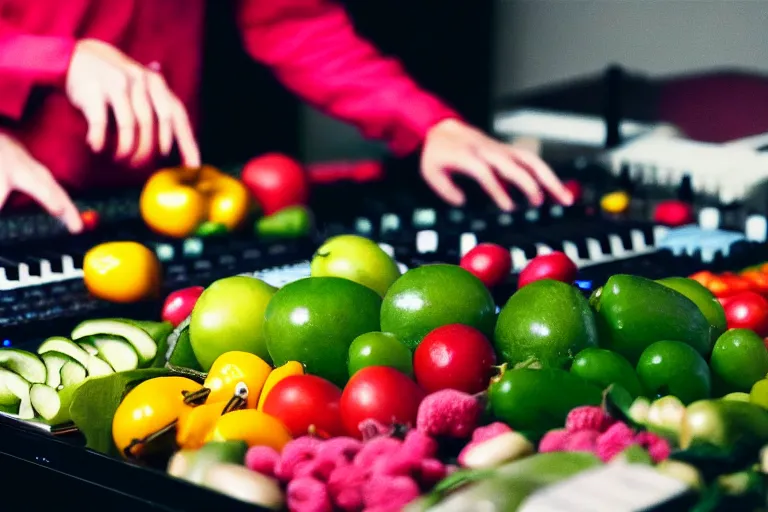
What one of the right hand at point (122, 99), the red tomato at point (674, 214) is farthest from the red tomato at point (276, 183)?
the red tomato at point (674, 214)

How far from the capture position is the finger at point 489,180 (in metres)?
2.23

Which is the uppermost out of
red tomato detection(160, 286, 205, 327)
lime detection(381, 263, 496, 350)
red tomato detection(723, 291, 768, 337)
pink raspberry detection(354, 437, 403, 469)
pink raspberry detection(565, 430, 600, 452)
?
lime detection(381, 263, 496, 350)

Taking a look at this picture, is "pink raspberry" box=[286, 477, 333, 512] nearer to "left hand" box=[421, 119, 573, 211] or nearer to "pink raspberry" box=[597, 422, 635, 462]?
"pink raspberry" box=[597, 422, 635, 462]

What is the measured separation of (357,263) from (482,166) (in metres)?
0.99

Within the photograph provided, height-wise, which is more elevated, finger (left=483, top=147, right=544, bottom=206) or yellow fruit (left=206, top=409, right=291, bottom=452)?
yellow fruit (left=206, top=409, right=291, bottom=452)

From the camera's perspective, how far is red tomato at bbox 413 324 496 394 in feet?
3.16

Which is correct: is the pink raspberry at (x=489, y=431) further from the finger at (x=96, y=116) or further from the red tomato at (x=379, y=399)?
the finger at (x=96, y=116)

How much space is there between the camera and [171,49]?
100 inches

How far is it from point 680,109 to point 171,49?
1.84 m

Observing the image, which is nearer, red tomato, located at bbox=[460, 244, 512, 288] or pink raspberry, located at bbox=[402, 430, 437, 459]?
pink raspberry, located at bbox=[402, 430, 437, 459]

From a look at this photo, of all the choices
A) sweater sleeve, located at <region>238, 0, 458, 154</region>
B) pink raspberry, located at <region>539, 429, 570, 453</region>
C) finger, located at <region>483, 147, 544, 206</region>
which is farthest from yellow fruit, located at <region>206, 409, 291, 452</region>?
sweater sleeve, located at <region>238, 0, 458, 154</region>

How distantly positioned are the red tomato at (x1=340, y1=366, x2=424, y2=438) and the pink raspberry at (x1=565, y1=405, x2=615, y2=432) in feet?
0.46

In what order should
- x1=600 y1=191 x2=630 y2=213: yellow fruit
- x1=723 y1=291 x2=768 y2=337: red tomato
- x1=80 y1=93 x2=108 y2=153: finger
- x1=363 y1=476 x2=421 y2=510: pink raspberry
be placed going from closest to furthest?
x1=363 y1=476 x2=421 y2=510: pink raspberry < x1=723 y1=291 x2=768 y2=337: red tomato < x1=80 y1=93 x2=108 y2=153: finger < x1=600 y1=191 x2=630 y2=213: yellow fruit

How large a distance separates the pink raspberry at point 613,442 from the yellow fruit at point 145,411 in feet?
1.28
